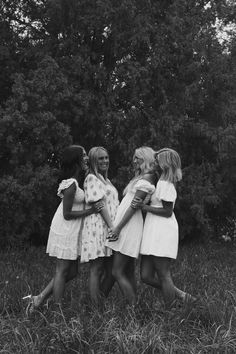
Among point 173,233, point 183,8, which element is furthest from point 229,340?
point 183,8

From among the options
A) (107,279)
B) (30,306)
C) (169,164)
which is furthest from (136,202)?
(30,306)

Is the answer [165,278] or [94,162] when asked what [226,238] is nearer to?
[165,278]

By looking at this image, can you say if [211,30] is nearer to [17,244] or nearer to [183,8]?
[183,8]

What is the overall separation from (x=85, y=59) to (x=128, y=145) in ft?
6.89

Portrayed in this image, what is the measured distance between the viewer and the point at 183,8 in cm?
1244

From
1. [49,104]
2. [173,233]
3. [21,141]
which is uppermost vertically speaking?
[49,104]

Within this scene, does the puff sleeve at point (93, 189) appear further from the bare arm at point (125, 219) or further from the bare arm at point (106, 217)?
the bare arm at point (125, 219)

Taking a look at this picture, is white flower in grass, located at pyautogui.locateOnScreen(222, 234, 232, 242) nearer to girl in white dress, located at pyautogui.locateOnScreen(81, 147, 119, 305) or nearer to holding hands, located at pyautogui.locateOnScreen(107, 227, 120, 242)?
girl in white dress, located at pyautogui.locateOnScreen(81, 147, 119, 305)

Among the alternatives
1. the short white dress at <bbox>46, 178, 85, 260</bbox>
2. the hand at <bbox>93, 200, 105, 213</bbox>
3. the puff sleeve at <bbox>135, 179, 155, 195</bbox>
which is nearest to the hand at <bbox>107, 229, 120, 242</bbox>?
the hand at <bbox>93, 200, 105, 213</bbox>

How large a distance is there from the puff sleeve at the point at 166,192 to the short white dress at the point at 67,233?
0.84 metres

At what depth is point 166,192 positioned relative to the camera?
5664 millimetres

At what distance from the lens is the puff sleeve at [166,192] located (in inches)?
222

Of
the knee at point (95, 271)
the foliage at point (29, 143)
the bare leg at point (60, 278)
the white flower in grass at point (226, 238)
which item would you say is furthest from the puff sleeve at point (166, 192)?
the white flower in grass at point (226, 238)

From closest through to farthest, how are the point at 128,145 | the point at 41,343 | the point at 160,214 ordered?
the point at 41,343 → the point at 160,214 → the point at 128,145
